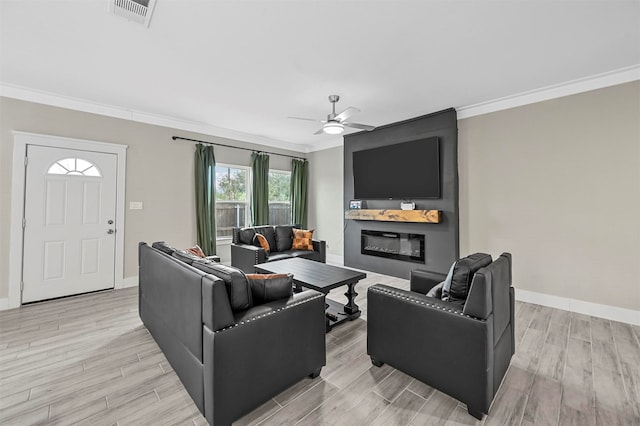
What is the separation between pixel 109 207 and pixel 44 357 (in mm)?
2351

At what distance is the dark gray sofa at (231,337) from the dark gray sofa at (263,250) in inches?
91.3

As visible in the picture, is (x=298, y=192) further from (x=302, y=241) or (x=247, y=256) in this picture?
(x=247, y=256)

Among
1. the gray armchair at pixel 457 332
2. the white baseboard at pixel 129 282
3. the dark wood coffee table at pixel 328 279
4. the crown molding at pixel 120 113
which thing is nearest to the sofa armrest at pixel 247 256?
the dark wood coffee table at pixel 328 279

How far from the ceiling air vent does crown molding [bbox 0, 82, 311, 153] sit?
2.52 m

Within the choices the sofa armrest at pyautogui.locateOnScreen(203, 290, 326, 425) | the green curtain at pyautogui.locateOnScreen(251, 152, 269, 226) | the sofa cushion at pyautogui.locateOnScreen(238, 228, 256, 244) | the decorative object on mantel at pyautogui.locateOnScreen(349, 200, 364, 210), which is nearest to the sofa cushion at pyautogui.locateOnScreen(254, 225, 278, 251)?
the sofa cushion at pyautogui.locateOnScreen(238, 228, 256, 244)

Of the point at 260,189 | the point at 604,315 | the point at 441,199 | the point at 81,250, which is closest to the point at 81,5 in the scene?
the point at 81,250

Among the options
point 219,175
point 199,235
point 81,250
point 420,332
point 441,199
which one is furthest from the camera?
point 219,175

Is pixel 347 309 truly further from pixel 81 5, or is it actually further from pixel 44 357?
pixel 81 5

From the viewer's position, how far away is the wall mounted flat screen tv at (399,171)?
4473mm

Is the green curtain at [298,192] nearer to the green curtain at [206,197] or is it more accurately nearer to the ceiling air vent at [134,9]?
the green curtain at [206,197]

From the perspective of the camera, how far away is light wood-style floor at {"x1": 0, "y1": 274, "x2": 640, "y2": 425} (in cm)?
169

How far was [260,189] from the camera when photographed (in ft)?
19.5

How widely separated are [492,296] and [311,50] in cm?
261

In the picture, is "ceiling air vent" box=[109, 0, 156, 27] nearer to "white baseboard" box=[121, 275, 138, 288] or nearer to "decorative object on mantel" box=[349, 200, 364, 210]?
"white baseboard" box=[121, 275, 138, 288]
